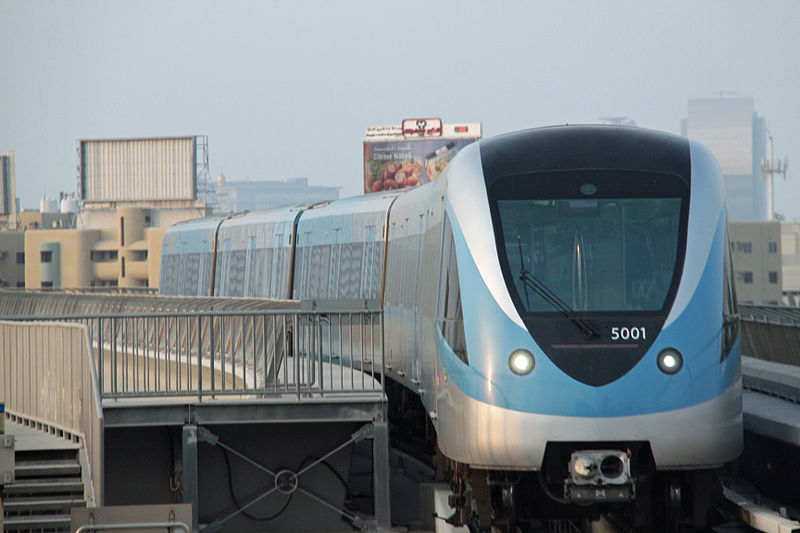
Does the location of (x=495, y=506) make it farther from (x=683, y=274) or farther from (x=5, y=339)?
(x=5, y=339)

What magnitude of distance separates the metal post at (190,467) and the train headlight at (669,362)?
5851 mm

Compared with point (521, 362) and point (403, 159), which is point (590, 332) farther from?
point (403, 159)

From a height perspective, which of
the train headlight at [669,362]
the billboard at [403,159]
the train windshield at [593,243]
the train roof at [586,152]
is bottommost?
the train headlight at [669,362]

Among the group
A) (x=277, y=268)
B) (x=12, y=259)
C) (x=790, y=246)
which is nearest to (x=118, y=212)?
(x=12, y=259)

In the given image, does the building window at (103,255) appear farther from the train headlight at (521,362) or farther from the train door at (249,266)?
the train headlight at (521,362)

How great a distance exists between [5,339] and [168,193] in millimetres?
96706

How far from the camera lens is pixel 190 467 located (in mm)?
13977

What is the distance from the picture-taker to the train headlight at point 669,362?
10.3 m

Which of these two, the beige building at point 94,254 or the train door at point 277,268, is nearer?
the train door at point 277,268

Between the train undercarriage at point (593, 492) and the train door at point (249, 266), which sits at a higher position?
the train door at point (249, 266)

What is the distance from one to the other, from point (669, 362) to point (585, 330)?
2.39ft

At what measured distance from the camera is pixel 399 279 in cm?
1753

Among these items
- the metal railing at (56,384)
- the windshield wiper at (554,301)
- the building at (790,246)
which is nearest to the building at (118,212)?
the building at (790,246)

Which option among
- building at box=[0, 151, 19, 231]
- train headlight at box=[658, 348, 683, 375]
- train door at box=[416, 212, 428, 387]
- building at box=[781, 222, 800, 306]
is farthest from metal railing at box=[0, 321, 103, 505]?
building at box=[781, 222, 800, 306]
